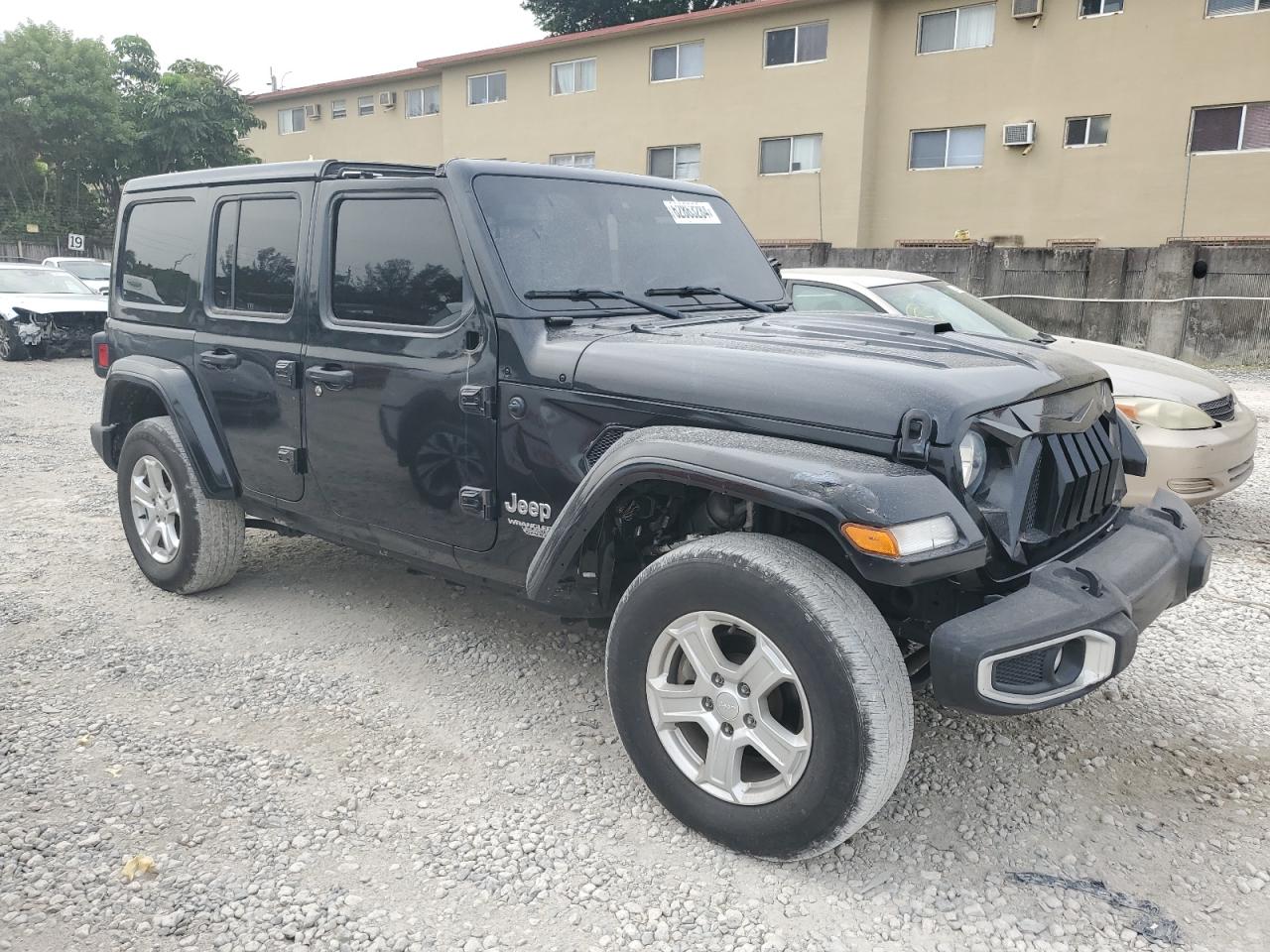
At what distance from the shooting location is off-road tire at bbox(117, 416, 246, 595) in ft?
15.0

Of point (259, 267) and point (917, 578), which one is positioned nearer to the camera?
point (917, 578)

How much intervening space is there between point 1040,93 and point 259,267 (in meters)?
19.4

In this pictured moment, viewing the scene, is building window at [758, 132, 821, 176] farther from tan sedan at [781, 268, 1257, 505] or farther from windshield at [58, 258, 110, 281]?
tan sedan at [781, 268, 1257, 505]

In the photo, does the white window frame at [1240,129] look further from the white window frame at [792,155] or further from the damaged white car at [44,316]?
the damaged white car at [44,316]

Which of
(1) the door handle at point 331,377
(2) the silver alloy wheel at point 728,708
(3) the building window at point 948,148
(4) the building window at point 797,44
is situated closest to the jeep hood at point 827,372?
(2) the silver alloy wheel at point 728,708

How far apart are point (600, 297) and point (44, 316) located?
14062 millimetres

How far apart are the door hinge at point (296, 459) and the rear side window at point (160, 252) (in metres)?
1.11

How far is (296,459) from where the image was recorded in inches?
162

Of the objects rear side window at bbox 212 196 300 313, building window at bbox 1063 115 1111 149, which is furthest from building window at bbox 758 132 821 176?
rear side window at bbox 212 196 300 313

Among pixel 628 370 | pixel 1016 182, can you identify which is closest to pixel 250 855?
pixel 628 370

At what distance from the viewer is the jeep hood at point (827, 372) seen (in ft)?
8.61

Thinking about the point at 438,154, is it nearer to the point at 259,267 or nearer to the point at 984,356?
the point at 259,267

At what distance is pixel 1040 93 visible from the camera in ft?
64.2

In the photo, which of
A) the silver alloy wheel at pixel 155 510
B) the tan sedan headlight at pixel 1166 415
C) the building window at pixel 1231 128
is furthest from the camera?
the building window at pixel 1231 128
